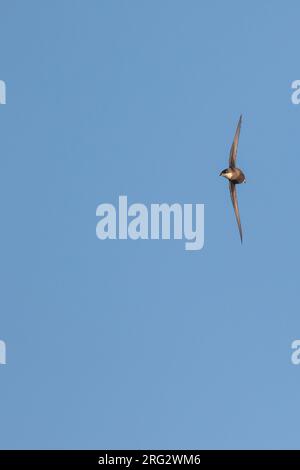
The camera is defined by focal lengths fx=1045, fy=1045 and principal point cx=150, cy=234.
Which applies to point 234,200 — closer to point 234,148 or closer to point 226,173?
point 226,173

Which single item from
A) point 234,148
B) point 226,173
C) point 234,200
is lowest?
point 234,200

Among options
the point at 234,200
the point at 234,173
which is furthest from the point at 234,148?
the point at 234,200

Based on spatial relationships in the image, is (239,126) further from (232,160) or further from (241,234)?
(241,234)

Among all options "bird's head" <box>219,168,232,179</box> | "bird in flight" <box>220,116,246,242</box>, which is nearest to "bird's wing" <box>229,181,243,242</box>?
"bird in flight" <box>220,116,246,242</box>

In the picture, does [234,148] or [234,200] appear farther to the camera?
[234,200]

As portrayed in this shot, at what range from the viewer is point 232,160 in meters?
8.75

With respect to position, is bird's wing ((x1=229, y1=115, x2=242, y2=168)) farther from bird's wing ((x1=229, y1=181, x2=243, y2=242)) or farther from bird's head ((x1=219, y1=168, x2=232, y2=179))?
bird's wing ((x1=229, y1=181, x2=243, y2=242))

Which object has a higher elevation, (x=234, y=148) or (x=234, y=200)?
(x=234, y=148)

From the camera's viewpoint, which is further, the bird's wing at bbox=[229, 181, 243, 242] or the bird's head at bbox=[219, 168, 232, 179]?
the bird's wing at bbox=[229, 181, 243, 242]

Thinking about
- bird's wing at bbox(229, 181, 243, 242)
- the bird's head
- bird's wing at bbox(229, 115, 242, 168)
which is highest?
bird's wing at bbox(229, 115, 242, 168)
